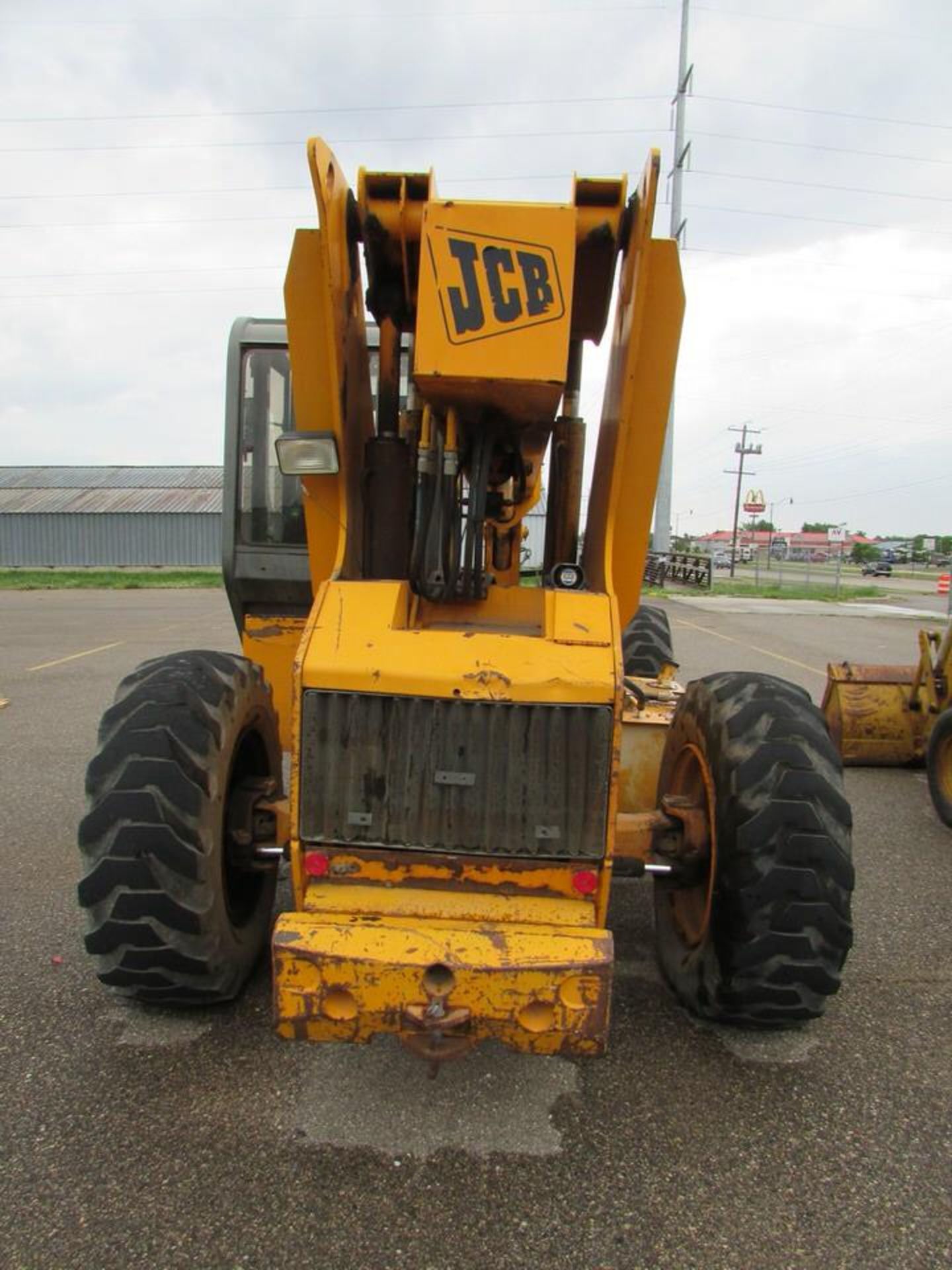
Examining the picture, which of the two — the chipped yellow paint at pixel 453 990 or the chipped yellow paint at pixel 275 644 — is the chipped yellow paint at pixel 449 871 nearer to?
the chipped yellow paint at pixel 453 990

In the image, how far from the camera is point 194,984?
277 centimetres

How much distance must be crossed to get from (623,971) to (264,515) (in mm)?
2983

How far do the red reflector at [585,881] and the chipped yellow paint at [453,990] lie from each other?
30 centimetres

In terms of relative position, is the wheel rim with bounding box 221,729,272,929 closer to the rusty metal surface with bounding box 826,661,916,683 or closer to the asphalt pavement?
the asphalt pavement

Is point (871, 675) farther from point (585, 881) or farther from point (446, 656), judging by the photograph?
point (446, 656)

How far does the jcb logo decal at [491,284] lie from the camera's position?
2.71 meters

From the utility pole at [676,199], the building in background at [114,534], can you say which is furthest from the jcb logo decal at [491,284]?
the building in background at [114,534]

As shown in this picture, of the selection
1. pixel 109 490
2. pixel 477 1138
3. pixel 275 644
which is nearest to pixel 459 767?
pixel 477 1138

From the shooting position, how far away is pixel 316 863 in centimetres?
263

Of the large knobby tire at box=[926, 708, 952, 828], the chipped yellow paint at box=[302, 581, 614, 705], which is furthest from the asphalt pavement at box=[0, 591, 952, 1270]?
the large knobby tire at box=[926, 708, 952, 828]

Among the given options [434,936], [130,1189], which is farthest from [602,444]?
[130,1189]

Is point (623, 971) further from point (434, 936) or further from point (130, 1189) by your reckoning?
point (130, 1189)

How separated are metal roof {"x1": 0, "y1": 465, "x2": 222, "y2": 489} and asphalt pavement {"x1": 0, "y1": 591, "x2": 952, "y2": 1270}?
37.0 metres

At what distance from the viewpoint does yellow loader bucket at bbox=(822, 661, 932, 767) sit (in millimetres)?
6797
